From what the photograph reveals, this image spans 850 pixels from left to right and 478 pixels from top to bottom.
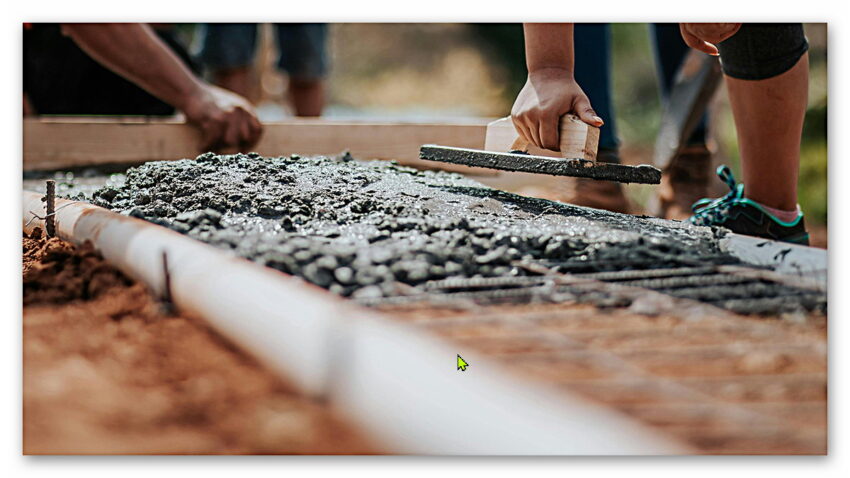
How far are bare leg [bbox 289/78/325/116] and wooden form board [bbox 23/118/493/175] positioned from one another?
3.90 feet

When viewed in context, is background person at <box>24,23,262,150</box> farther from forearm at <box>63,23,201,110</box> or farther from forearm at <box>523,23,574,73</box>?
forearm at <box>523,23,574,73</box>

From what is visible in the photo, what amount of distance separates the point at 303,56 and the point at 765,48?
201 cm

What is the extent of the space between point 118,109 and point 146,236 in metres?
2.01

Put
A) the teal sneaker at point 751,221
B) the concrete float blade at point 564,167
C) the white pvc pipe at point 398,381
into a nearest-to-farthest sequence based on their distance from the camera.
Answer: the white pvc pipe at point 398,381 → the concrete float blade at point 564,167 → the teal sneaker at point 751,221

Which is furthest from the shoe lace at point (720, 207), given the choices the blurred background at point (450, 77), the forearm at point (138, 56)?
the forearm at point (138, 56)

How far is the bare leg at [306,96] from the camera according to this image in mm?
3199

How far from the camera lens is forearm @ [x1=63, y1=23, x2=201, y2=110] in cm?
184

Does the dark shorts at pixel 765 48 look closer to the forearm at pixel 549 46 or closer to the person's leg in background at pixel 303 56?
the forearm at pixel 549 46

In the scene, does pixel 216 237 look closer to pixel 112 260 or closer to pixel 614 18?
pixel 112 260

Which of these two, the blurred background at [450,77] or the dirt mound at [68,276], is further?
the blurred background at [450,77]

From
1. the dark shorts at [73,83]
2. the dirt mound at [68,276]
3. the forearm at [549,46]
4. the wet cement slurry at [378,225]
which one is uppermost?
the dark shorts at [73,83]

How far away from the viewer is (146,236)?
1.08 metres

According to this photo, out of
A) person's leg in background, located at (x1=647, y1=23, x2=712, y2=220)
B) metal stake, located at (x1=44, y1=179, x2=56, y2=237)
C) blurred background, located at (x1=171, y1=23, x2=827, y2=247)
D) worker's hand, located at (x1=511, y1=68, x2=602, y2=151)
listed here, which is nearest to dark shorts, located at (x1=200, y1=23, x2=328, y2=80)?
blurred background, located at (x1=171, y1=23, x2=827, y2=247)

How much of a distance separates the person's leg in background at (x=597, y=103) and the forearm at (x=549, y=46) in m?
0.09
